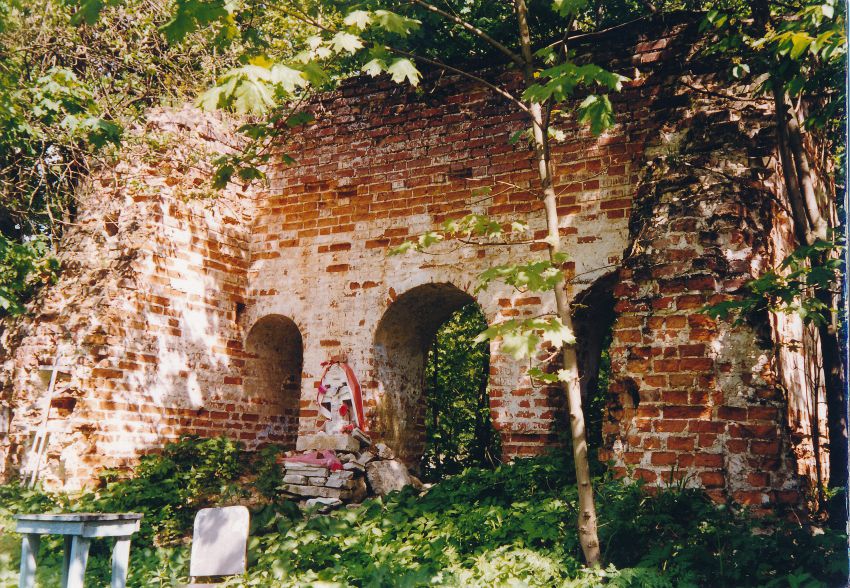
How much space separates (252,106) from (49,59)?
6.88 m

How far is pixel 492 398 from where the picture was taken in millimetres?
6363

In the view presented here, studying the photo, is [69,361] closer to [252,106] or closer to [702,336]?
[252,106]

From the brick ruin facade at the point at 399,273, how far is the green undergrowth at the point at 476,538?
0.49 metres

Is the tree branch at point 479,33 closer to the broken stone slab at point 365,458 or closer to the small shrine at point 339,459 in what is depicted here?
the small shrine at point 339,459

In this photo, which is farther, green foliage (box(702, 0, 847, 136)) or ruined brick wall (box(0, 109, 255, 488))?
ruined brick wall (box(0, 109, 255, 488))

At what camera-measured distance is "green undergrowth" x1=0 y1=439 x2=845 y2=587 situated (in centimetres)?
379

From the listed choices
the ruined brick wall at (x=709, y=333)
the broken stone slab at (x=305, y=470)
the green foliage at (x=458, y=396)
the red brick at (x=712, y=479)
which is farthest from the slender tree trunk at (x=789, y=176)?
the green foliage at (x=458, y=396)

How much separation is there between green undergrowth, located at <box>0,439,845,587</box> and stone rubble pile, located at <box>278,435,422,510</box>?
0.86 feet

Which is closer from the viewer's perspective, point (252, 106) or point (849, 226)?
point (849, 226)

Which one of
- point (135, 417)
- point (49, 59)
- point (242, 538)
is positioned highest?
point (49, 59)

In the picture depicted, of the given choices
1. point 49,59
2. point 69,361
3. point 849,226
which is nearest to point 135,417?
point 69,361

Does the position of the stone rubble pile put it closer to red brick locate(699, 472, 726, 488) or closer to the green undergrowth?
the green undergrowth

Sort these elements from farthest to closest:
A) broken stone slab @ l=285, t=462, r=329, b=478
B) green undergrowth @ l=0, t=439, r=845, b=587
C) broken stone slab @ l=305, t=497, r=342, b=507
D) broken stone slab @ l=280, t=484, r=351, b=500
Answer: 1. broken stone slab @ l=285, t=462, r=329, b=478
2. broken stone slab @ l=280, t=484, r=351, b=500
3. broken stone slab @ l=305, t=497, r=342, b=507
4. green undergrowth @ l=0, t=439, r=845, b=587

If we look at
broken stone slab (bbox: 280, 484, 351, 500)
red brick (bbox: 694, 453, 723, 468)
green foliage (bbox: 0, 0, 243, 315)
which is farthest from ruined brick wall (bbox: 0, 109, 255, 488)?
red brick (bbox: 694, 453, 723, 468)
